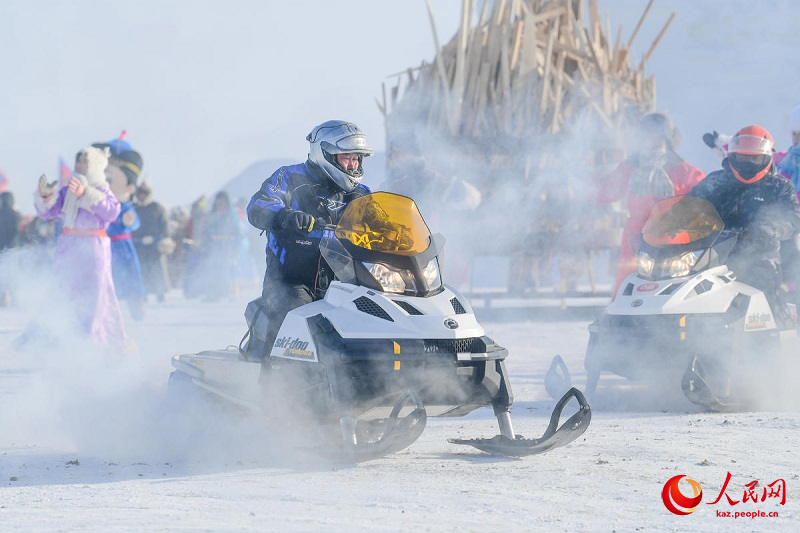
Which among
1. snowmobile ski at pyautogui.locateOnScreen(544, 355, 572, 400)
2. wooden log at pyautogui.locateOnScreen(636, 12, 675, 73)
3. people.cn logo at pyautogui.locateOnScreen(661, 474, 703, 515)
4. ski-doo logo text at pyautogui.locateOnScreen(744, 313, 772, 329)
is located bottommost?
snowmobile ski at pyautogui.locateOnScreen(544, 355, 572, 400)

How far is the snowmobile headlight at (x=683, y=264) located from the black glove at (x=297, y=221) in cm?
293

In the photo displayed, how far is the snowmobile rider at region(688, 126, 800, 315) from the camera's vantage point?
836cm

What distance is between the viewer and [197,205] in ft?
82.5

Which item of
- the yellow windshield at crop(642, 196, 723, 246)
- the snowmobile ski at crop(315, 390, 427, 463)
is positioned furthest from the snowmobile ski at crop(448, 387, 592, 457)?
the yellow windshield at crop(642, 196, 723, 246)

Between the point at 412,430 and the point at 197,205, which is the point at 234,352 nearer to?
the point at 412,430

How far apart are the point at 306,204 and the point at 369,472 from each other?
5.20 ft

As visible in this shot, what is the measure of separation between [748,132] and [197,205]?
17633mm

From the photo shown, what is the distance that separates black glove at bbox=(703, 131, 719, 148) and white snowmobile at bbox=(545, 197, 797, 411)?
299cm

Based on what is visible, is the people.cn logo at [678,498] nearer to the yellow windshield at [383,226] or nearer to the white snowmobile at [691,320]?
the yellow windshield at [383,226]

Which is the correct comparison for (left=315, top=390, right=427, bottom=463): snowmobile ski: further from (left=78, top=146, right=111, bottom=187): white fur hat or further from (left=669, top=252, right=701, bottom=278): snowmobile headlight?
(left=78, top=146, right=111, bottom=187): white fur hat

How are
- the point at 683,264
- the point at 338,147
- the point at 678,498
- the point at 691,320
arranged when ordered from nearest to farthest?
1. the point at 678,498
2. the point at 338,147
3. the point at 691,320
4. the point at 683,264

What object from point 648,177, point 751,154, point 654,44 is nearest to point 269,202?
point 751,154

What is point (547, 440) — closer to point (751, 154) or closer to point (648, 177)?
point (751, 154)

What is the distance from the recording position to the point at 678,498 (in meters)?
4.71
